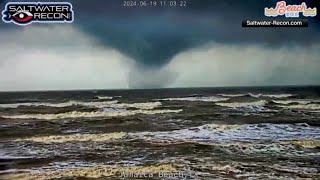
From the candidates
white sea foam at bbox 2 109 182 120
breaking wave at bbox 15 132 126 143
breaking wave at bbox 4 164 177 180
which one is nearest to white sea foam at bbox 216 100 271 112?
white sea foam at bbox 2 109 182 120

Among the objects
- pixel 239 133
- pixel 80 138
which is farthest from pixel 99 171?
pixel 239 133

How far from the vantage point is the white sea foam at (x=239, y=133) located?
1942 millimetres

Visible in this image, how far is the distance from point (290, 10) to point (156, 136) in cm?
80

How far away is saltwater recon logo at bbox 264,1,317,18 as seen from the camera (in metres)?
1.99

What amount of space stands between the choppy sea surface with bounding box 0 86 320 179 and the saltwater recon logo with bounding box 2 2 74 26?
12.1 inches

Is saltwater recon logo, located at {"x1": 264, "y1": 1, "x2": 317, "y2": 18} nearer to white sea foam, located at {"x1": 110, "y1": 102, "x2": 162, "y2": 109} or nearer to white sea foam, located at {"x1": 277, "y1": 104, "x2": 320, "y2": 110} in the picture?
white sea foam, located at {"x1": 277, "y1": 104, "x2": 320, "y2": 110}

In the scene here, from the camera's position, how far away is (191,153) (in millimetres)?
1924

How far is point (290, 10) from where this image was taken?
78.6 inches

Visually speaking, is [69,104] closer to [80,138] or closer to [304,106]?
[80,138]

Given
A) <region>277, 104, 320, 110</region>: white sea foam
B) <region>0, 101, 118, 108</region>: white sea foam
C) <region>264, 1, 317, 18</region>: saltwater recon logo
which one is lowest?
<region>277, 104, 320, 110</region>: white sea foam

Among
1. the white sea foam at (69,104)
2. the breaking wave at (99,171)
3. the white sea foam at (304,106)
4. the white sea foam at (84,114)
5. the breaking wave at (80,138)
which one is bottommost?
the breaking wave at (99,171)

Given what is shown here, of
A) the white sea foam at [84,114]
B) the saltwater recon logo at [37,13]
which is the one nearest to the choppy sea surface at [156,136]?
the white sea foam at [84,114]

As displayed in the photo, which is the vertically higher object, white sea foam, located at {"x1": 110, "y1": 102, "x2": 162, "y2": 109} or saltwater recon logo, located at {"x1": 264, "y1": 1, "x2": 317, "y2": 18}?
saltwater recon logo, located at {"x1": 264, "y1": 1, "x2": 317, "y2": 18}

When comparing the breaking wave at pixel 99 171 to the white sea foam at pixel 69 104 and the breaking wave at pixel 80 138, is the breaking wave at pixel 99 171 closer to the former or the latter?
the breaking wave at pixel 80 138
